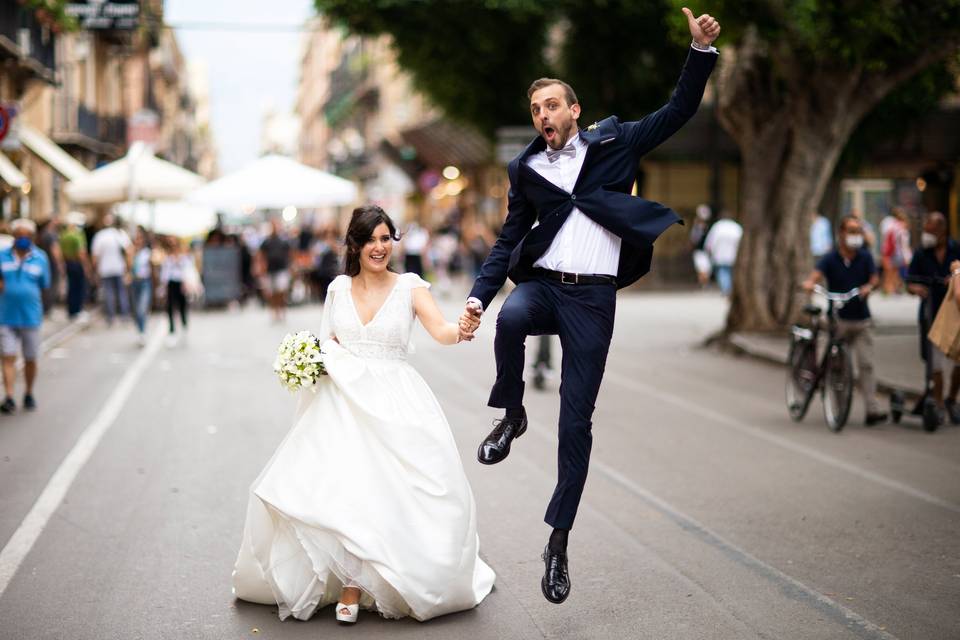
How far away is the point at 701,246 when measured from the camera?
35531 millimetres

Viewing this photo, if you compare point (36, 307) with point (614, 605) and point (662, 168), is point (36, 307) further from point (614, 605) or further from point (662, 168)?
point (662, 168)

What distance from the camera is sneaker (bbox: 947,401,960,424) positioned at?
11260mm

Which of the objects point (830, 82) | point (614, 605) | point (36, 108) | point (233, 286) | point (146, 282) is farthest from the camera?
point (36, 108)

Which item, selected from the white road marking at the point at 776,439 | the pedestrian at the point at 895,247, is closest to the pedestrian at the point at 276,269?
the white road marking at the point at 776,439

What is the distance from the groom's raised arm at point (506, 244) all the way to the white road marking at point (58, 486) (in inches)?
101

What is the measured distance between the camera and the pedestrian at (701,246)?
1355 inches

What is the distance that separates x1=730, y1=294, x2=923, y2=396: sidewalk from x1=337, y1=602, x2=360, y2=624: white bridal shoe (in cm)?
902

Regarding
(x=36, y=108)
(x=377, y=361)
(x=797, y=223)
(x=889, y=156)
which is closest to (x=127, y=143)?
(x=36, y=108)

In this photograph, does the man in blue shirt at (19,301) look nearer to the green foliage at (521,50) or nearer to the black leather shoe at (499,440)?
the black leather shoe at (499,440)

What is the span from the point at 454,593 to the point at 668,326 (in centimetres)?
1790

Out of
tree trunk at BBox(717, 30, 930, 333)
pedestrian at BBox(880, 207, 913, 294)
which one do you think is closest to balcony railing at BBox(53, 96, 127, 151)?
pedestrian at BBox(880, 207, 913, 294)

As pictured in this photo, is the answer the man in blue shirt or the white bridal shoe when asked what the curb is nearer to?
the man in blue shirt

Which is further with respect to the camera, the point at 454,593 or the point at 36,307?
the point at 36,307

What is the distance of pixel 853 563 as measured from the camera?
6316mm
